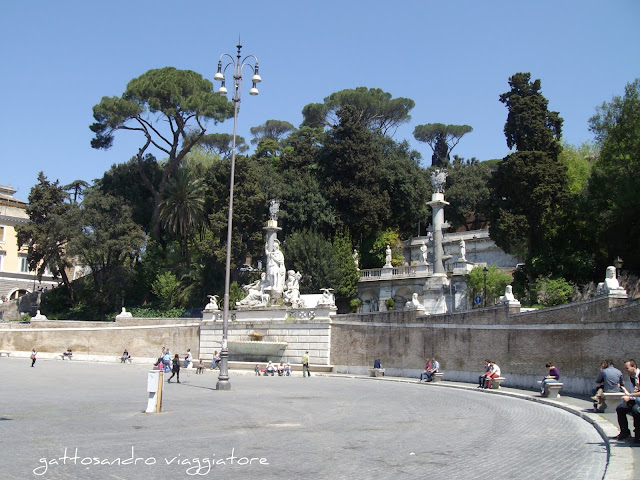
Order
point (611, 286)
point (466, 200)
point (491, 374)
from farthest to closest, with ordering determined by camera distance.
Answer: point (466, 200), point (491, 374), point (611, 286)

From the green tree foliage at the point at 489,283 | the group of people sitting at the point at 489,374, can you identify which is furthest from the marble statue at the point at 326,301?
the group of people sitting at the point at 489,374

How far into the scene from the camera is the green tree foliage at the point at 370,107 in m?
62.6

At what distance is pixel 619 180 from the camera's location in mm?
29750

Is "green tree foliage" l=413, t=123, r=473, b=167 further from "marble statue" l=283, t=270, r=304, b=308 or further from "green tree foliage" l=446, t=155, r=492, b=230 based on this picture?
"marble statue" l=283, t=270, r=304, b=308

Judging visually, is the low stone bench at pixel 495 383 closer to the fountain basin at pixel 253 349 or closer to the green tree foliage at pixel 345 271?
the fountain basin at pixel 253 349

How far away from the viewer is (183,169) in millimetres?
48281

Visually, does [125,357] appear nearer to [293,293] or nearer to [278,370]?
[293,293]

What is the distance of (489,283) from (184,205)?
21.9m

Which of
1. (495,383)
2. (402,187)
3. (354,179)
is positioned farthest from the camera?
(402,187)

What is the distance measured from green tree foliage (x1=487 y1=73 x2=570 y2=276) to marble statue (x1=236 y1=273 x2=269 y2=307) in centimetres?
1226

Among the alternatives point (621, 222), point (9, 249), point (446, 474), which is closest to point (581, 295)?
point (621, 222)

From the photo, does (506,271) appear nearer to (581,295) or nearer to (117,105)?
(581,295)

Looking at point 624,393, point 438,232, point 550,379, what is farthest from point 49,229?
point 624,393

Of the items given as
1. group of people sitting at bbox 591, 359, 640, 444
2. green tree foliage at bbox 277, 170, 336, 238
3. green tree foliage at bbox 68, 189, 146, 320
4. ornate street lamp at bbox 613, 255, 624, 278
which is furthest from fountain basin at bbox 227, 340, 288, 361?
group of people sitting at bbox 591, 359, 640, 444
